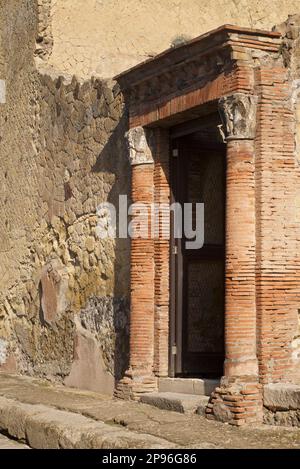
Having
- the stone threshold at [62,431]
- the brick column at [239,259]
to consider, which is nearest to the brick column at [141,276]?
the stone threshold at [62,431]

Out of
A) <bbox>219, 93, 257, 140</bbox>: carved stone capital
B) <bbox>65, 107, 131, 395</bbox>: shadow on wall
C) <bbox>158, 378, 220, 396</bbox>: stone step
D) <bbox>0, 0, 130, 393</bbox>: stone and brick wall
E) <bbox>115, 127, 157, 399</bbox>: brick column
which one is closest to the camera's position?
<bbox>219, 93, 257, 140</bbox>: carved stone capital

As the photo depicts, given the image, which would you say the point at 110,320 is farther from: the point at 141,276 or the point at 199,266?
the point at 199,266

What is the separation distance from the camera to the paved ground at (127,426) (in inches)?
230

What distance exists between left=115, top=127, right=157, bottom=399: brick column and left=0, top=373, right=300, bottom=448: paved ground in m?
0.31

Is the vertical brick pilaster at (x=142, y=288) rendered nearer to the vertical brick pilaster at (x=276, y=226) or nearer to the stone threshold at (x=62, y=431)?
the stone threshold at (x=62, y=431)

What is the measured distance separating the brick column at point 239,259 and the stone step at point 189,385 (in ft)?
2.02

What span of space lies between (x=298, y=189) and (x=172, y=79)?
165cm

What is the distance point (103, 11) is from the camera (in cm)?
1093

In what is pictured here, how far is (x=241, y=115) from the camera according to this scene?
6.85 meters

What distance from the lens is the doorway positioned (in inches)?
322

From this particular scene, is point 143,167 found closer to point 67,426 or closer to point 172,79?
point 172,79

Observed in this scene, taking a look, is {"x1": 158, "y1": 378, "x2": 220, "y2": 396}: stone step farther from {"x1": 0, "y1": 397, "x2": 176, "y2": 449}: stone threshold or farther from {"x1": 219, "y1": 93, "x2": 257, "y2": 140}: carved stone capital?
{"x1": 219, "y1": 93, "x2": 257, "y2": 140}: carved stone capital

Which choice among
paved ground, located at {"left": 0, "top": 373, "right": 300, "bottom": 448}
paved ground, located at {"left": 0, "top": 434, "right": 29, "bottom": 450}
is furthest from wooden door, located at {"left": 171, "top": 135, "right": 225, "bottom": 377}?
paved ground, located at {"left": 0, "top": 434, "right": 29, "bottom": 450}

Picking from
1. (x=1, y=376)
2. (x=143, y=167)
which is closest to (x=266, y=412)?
(x=143, y=167)
